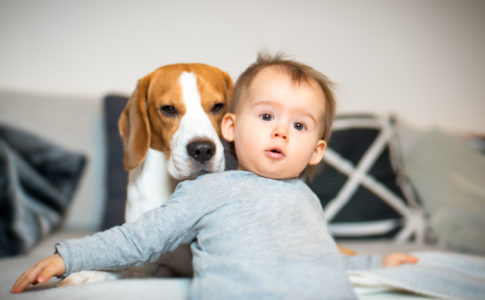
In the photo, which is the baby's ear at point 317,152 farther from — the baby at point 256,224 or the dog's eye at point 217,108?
the dog's eye at point 217,108

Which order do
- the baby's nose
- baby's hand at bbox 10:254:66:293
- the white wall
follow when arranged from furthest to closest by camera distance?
the white wall
the baby's nose
baby's hand at bbox 10:254:66:293

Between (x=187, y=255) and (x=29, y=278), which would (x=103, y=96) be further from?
(x=29, y=278)

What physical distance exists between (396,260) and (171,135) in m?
0.63

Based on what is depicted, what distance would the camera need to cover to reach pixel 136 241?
65 centimetres

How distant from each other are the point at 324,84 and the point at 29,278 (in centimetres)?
64

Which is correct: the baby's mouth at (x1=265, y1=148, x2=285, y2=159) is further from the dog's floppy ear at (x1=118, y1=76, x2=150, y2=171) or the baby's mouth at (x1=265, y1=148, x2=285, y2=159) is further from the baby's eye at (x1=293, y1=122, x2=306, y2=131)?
the dog's floppy ear at (x1=118, y1=76, x2=150, y2=171)

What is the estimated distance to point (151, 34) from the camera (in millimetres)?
1277

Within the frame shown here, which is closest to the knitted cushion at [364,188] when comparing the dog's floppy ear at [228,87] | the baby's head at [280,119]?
the dog's floppy ear at [228,87]

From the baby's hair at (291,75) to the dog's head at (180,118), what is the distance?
7cm

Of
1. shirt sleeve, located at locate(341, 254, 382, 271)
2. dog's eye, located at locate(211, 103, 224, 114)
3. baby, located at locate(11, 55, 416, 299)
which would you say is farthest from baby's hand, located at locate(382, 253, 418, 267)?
dog's eye, located at locate(211, 103, 224, 114)

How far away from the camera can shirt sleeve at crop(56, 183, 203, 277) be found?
0.63 m

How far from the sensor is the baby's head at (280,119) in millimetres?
715

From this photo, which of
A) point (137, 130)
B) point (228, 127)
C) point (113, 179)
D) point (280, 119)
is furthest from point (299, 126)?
point (113, 179)

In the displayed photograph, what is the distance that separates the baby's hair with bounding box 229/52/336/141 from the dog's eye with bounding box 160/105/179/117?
0.14 meters
